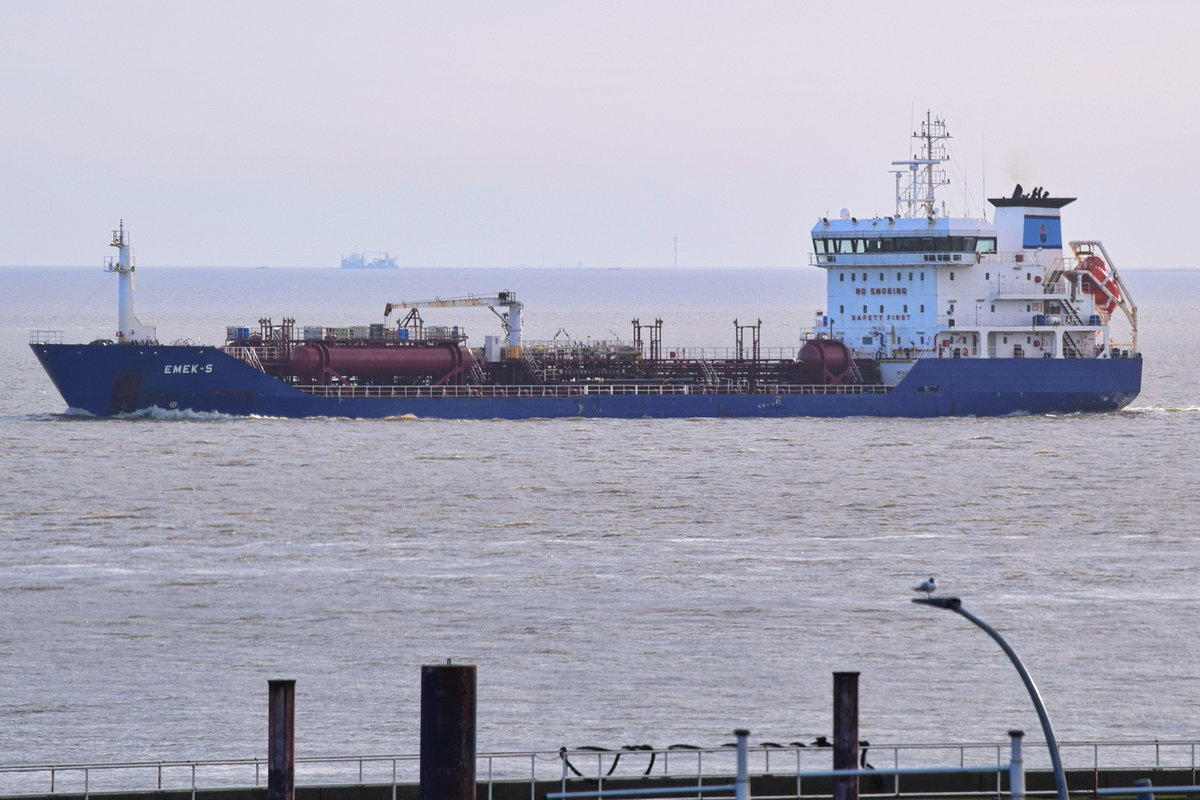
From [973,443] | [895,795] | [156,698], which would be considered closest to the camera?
[895,795]

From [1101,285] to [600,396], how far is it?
1979 centimetres

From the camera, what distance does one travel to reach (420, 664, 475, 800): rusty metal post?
17906 millimetres

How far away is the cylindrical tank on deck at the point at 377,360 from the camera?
6631 centimetres

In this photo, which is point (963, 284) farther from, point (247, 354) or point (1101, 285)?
point (247, 354)

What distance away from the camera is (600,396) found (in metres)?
70.2

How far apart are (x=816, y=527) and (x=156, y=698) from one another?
21.0 m

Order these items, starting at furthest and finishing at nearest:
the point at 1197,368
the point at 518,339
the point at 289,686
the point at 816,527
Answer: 1. the point at 1197,368
2. the point at 518,339
3. the point at 816,527
4. the point at 289,686

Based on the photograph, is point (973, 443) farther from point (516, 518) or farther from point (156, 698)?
point (156, 698)

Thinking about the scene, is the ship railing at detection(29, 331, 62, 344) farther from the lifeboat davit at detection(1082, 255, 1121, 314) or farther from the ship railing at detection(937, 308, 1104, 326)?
the lifeboat davit at detection(1082, 255, 1121, 314)

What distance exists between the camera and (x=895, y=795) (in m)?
21.2

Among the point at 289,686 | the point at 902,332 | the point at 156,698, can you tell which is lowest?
the point at 156,698

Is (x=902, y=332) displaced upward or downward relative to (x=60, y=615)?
upward

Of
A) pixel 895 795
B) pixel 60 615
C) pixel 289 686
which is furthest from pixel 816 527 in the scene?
pixel 289 686

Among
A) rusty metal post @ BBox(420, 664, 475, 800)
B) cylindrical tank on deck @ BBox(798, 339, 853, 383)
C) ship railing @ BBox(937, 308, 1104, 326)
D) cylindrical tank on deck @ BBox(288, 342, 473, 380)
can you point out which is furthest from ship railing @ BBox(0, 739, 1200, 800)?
ship railing @ BBox(937, 308, 1104, 326)
